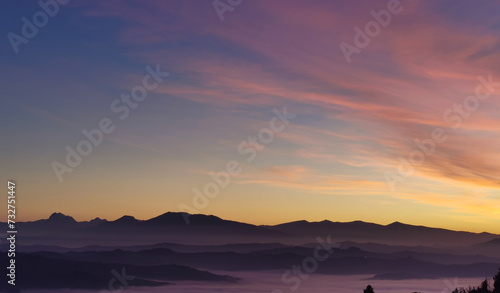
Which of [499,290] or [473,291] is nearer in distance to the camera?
[499,290]

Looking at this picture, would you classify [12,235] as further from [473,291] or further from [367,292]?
[473,291]

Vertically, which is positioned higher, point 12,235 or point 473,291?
point 12,235

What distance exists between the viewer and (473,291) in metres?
56.3

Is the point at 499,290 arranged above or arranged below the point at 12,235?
below

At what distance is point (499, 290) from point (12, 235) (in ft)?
138

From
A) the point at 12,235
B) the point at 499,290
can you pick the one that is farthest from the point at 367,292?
the point at 12,235

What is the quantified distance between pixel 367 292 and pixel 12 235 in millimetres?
31261

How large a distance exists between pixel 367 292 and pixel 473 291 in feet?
44.5

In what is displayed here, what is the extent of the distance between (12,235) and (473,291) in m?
41.8

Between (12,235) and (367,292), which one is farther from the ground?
(12,235)

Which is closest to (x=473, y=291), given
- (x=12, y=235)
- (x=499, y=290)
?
(x=499, y=290)

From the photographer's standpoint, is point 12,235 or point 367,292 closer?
point 367,292

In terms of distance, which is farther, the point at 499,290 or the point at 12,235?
the point at 12,235

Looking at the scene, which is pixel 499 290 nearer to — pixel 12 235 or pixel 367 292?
pixel 367 292
